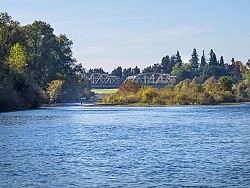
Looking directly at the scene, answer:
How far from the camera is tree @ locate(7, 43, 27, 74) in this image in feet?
391

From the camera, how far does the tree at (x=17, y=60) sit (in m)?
119

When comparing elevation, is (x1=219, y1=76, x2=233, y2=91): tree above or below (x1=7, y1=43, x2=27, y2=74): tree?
below

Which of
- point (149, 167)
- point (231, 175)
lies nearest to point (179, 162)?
point (149, 167)

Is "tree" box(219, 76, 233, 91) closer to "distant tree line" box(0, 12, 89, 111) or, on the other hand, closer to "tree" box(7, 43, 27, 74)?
"distant tree line" box(0, 12, 89, 111)

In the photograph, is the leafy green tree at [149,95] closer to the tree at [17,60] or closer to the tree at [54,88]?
the tree at [54,88]

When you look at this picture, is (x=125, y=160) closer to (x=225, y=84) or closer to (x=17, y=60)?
(x=17, y=60)

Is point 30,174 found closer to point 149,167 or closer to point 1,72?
point 149,167

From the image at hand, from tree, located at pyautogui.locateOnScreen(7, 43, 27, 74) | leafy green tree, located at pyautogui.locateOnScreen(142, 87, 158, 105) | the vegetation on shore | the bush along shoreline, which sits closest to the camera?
tree, located at pyautogui.locateOnScreen(7, 43, 27, 74)

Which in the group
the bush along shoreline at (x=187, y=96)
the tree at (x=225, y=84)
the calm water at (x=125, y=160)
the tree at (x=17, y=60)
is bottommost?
the calm water at (x=125, y=160)

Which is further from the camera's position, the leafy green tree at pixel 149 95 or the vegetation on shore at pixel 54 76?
the leafy green tree at pixel 149 95

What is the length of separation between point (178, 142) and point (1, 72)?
263ft

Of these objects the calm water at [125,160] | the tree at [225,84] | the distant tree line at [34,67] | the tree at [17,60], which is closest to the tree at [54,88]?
the distant tree line at [34,67]

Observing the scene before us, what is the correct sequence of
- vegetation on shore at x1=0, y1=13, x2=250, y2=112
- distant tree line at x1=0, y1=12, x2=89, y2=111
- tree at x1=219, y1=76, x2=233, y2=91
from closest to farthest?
distant tree line at x1=0, y1=12, x2=89, y2=111
vegetation on shore at x1=0, y1=13, x2=250, y2=112
tree at x1=219, y1=76, x2=233, y2=91

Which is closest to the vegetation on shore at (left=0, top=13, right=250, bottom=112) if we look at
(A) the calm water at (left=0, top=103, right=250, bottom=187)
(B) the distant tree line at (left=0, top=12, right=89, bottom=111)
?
(B) the distant tree line at (left=0, top=12, right=89, bottom=111)
